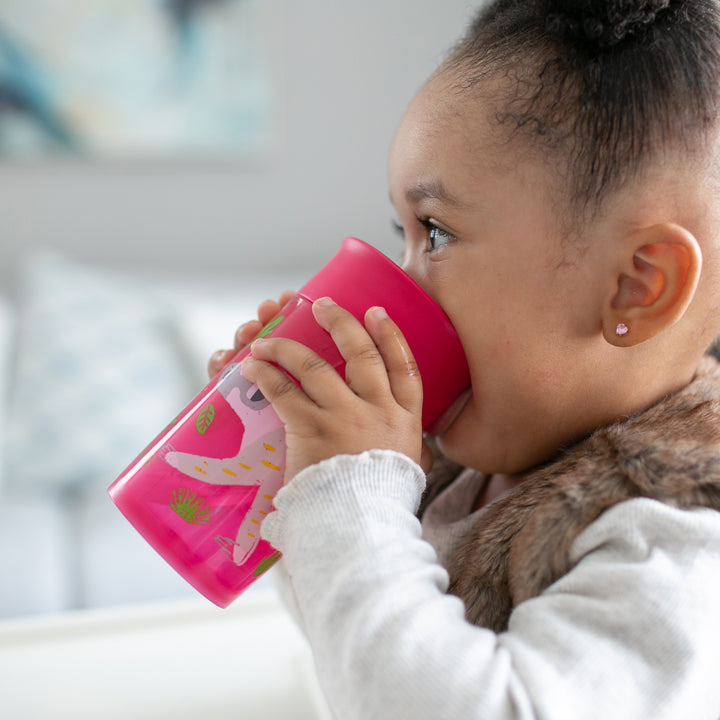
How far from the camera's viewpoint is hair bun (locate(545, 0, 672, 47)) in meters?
0.58

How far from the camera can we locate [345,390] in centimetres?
59

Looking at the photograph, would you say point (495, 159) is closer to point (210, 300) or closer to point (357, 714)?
point (357, 714)

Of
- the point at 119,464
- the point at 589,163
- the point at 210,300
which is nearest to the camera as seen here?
the point at 589,163

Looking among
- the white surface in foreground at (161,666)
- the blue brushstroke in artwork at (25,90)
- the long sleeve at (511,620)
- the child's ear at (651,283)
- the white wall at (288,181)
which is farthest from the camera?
the white wall at (288,181)

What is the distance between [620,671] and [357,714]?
0.17m

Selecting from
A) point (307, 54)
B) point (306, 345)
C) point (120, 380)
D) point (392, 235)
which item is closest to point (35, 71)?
point (307, 54)

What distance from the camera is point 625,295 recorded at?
62cm

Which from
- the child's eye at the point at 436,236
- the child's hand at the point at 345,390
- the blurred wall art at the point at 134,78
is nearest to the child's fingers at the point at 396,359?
the child's hand at the point at 345,390

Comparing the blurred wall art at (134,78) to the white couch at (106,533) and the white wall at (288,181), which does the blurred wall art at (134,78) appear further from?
the white couch at (106,533)

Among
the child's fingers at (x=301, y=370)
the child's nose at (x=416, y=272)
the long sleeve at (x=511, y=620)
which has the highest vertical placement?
the child's nose at (x=416, y=272)

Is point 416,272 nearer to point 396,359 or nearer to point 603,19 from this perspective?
point 396,359

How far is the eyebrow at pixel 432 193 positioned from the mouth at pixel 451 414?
0.16m

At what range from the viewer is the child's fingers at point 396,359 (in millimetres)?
594

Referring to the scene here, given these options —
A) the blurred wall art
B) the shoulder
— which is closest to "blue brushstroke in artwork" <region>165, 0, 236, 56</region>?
the blurred wall art
